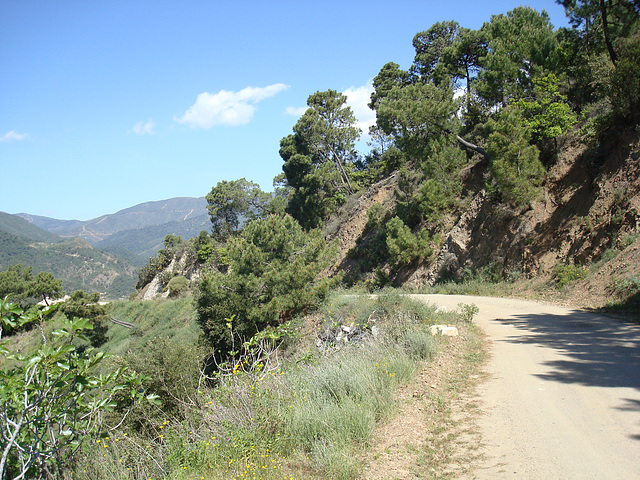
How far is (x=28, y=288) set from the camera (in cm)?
4416

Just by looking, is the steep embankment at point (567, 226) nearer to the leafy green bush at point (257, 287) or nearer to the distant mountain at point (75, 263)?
the leafy green bush at point (257, 287)

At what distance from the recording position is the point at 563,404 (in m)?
5.62

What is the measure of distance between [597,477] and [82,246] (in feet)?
623

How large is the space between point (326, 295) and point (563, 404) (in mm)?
13427

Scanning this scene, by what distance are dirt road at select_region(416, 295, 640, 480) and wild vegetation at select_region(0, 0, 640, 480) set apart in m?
1.40

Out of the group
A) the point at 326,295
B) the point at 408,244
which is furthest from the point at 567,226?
the point at 326,295

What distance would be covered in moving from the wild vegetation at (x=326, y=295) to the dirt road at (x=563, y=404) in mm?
1404

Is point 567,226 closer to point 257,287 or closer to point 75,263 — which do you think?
point 257,287

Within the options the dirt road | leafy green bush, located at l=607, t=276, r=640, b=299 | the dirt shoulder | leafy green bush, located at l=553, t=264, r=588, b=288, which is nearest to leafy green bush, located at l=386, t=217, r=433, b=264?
leafy green bush, located at l=553, t=264, r=588, b=288

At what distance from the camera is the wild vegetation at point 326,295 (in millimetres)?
4969

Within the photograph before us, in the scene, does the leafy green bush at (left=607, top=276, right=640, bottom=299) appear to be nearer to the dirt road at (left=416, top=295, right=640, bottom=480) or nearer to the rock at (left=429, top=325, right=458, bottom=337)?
the dirt road at (left=416, top=295, right=640, bottom=480)

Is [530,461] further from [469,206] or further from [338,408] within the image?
[469,206]

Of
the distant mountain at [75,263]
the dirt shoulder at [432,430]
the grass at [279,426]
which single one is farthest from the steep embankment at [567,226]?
the distant mountain at [75,263]

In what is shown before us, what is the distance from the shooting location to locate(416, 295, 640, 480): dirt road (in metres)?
4.24
